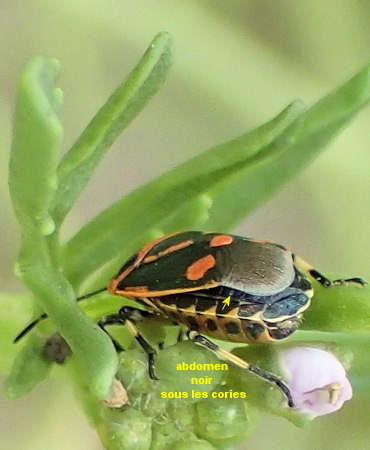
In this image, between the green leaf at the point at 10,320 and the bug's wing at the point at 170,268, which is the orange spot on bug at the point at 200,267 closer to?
the bug's wing at the point at 170,268

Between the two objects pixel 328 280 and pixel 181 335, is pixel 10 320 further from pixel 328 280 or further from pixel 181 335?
pixel 328 280

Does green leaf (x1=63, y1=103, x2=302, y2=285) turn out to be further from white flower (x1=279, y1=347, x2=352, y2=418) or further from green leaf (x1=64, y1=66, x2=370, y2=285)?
white flower (x1=279, y1=347, x2=352, y2=418)

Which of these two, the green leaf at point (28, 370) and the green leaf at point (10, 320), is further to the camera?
the green leaf at point (10, 320)

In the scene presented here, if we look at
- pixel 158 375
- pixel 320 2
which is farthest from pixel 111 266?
pixel 320 2

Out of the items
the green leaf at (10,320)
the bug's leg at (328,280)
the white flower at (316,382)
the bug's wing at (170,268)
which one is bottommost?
the green leaf at (10,320)

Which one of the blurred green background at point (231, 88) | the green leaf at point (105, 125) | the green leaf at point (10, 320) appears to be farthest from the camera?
the blurred green background at point (231, 88)

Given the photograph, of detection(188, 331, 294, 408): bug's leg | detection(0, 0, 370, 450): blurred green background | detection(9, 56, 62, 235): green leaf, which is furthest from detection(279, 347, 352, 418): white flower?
detection(0, 0, 370, 450): blurred green background

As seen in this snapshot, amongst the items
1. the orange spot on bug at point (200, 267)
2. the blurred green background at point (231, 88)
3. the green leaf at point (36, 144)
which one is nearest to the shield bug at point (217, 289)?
the orange spot on bug at point (200, 267)

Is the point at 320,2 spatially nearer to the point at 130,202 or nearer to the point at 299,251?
the point at 299,251
